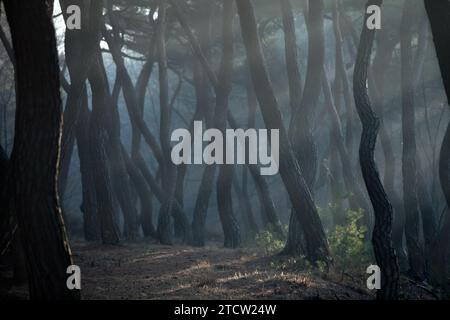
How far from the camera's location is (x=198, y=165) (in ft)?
124

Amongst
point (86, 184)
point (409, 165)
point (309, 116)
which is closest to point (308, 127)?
point (309, 116)

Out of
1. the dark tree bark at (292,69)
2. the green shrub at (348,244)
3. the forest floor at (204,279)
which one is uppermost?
the dark tree bark at (292,69)

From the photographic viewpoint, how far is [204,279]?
9422 millimetres

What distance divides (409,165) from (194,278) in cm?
703

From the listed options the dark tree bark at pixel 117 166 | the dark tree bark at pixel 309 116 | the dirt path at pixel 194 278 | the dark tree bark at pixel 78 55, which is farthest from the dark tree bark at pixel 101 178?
the dark tree bark at pixel 309 116

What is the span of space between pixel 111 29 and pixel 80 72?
960cm

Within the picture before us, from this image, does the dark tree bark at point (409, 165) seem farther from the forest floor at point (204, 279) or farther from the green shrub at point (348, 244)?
the green shrub at point (348, 244)

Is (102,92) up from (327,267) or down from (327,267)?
up

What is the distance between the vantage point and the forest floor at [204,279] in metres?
8.40

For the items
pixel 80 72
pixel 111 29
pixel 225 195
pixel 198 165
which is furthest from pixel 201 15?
pixel 198 165

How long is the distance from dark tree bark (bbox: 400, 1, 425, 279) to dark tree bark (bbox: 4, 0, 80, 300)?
937 cm

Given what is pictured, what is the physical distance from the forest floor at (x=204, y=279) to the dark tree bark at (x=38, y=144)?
6.00 feet

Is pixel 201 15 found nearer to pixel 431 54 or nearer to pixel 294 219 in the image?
pixel 431 54

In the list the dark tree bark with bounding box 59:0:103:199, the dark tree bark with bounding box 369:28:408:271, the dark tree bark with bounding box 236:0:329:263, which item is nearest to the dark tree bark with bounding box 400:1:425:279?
the dark tree bark with bounding box 369:28:408:271
